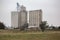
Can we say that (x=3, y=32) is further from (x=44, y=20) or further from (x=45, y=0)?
(x=45, y=0)

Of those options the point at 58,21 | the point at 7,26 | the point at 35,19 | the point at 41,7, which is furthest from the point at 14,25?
the point at 58,21

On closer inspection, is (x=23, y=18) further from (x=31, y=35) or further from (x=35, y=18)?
(x=31, y=35)

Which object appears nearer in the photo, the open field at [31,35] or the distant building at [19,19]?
the open field at [31,35]

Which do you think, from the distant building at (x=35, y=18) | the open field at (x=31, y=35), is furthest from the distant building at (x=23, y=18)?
the open field at (x=31, y=35)

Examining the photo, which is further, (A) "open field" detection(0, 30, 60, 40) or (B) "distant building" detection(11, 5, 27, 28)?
(B) "distant building" detection(11, 5, 27, 28)

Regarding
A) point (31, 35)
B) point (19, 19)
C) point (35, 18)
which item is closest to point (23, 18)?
point (19, 19)

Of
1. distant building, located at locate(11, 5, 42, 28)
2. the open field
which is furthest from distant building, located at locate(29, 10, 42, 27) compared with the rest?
the open field

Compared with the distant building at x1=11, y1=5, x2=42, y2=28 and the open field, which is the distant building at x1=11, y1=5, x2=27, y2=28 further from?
the open field

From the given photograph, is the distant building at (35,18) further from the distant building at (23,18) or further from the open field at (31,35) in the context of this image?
the open field at (31,35)

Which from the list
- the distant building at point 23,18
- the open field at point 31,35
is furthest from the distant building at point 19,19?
the open field at point 31,35

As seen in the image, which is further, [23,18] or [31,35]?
[23,18]

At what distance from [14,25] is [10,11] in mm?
212

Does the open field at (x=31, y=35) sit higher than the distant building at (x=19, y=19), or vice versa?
the distant building at (x=19, y=19)

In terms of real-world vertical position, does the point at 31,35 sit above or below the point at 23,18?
below
